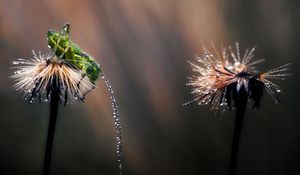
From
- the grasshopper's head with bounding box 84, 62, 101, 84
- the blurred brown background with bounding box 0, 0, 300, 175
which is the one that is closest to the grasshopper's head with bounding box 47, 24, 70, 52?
the grasshopper's head with bounding box 84, 62, 101, 84

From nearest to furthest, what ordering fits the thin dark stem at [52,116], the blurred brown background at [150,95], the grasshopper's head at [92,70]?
the thin dark stem at [52,116] < the grasshopper's head at [92,70] < the blurred brown background at [150,95]

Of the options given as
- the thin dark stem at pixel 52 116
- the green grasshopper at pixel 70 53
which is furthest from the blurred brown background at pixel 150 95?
the thin dark stem at pixel 52 116

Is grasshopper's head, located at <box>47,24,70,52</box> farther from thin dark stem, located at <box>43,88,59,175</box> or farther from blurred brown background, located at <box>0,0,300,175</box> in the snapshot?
blurred brown background, located at <box>0,0,300,175</box>

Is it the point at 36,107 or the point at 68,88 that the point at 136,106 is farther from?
the point at 68,88

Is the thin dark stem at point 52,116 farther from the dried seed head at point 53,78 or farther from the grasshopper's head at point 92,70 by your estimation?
the grasshopper's head at point 92,70

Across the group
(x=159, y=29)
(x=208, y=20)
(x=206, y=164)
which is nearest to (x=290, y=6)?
(x=208, y=20)
